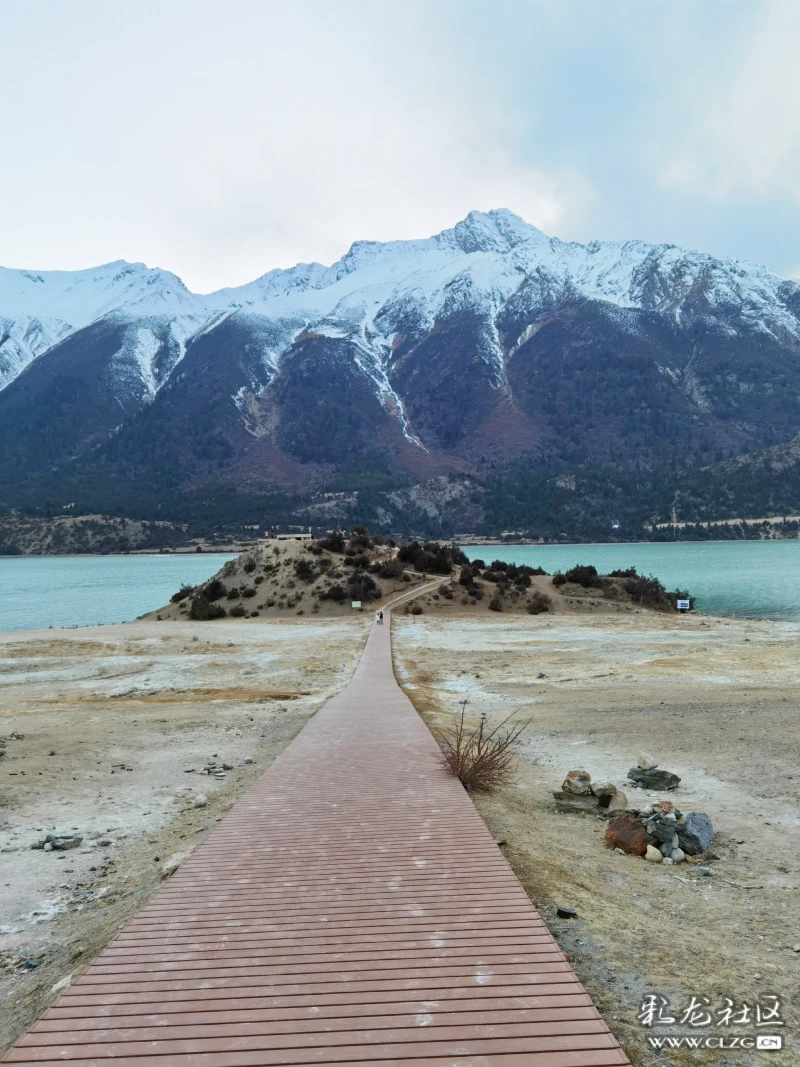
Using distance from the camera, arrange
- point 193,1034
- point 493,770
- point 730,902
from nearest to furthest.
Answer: point 193,1034
point 730,902
point 493,770

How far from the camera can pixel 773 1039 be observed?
4.30 m

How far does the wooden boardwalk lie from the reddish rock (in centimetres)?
182

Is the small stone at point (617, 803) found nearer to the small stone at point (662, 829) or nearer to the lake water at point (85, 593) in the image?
the small stone at point (662, 829)

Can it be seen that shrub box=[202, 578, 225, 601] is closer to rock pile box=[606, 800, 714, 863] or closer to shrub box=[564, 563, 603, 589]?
shrub box=[564, 563, 603, 589]

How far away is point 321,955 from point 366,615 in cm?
3707

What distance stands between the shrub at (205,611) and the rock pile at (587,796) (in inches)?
1416

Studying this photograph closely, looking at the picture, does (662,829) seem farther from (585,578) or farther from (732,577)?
(732,577)

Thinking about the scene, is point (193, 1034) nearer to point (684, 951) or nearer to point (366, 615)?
point (684, 951)

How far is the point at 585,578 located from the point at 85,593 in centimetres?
4494

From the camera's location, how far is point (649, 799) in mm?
9672

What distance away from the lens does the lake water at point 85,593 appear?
162ft

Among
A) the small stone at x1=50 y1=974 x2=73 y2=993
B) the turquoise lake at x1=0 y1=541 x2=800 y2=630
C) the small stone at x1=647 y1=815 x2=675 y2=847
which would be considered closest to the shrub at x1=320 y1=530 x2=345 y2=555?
the turquoise lake at x1=0 y1=541 x2=800 y2=630

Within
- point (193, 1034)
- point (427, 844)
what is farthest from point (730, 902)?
point (193, 1034)

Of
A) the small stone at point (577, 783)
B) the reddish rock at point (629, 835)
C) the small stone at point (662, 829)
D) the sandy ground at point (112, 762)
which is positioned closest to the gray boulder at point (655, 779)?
the small stone at point (577, 783)
